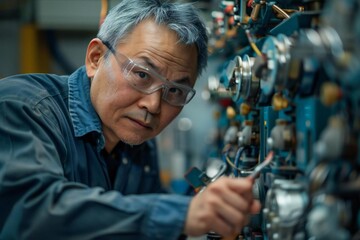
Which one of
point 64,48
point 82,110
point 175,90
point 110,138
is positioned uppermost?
point 175,90

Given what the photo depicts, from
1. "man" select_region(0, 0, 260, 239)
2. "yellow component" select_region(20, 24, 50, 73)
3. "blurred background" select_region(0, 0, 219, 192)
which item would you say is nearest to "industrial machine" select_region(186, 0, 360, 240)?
"man" select_region(0, 0, 260, 239)

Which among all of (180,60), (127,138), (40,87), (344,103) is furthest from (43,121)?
(344,103)

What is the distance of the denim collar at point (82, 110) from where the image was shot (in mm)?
1550

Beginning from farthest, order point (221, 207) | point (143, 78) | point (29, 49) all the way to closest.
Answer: point (29, 49), point (143, 78), point (221, 207)

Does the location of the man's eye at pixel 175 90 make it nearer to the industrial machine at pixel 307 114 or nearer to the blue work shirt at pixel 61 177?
the industrial machine at pixel 307 114

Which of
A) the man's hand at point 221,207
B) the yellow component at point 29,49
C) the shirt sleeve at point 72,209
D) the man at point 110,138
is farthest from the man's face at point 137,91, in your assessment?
the yellow component at point 29,49

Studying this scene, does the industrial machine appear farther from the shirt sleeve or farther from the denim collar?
the denim collar

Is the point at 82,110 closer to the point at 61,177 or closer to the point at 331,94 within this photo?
the point at 61,177

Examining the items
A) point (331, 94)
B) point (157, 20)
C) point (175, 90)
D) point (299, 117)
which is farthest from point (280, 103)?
point (157, 20)

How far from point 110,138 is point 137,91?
0.98ft

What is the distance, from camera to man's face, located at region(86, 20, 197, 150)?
4.89ft

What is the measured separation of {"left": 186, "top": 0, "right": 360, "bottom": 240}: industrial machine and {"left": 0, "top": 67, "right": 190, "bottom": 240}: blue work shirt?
246 millimetres

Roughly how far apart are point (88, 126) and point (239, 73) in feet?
1.71

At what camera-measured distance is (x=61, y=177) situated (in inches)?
45.1
